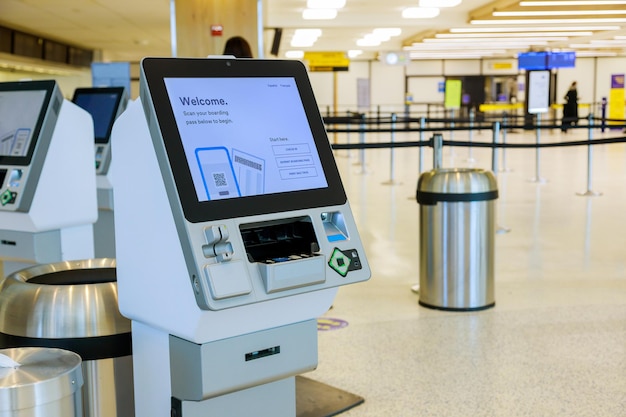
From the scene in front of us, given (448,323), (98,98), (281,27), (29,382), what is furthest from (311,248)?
(281,27)

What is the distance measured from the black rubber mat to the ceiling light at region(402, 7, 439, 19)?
1349 centimetres

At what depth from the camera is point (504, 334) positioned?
12.9 feet

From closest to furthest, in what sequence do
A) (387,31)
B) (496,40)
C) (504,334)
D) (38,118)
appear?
1. (38,118)
2. (504,334)
3. (387,31)
4. (496,40)

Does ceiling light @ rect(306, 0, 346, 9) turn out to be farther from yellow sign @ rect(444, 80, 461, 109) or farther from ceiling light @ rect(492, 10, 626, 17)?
yellow sign @ rect(444, 80, 461, 109)

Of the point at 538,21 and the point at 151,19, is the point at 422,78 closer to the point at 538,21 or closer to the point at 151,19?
the point at 538,21

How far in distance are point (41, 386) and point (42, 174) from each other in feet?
5.70

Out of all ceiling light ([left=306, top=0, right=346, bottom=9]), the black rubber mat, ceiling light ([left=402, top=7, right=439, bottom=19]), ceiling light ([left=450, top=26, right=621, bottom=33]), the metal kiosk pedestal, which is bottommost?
the black rubber mat

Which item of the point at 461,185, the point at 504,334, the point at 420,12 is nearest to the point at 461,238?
the point at 461,185

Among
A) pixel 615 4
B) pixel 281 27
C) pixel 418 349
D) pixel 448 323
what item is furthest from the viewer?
pixel 281 27

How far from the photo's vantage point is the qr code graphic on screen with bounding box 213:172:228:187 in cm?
175

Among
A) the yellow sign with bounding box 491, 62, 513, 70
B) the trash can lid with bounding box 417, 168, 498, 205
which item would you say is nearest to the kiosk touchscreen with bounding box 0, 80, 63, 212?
the trash can lid with bounding box 417, 168, 498, 205

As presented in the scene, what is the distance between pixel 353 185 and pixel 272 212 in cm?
932

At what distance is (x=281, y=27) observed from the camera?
1800 cm

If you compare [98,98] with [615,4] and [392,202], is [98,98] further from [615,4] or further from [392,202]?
[615,4]
